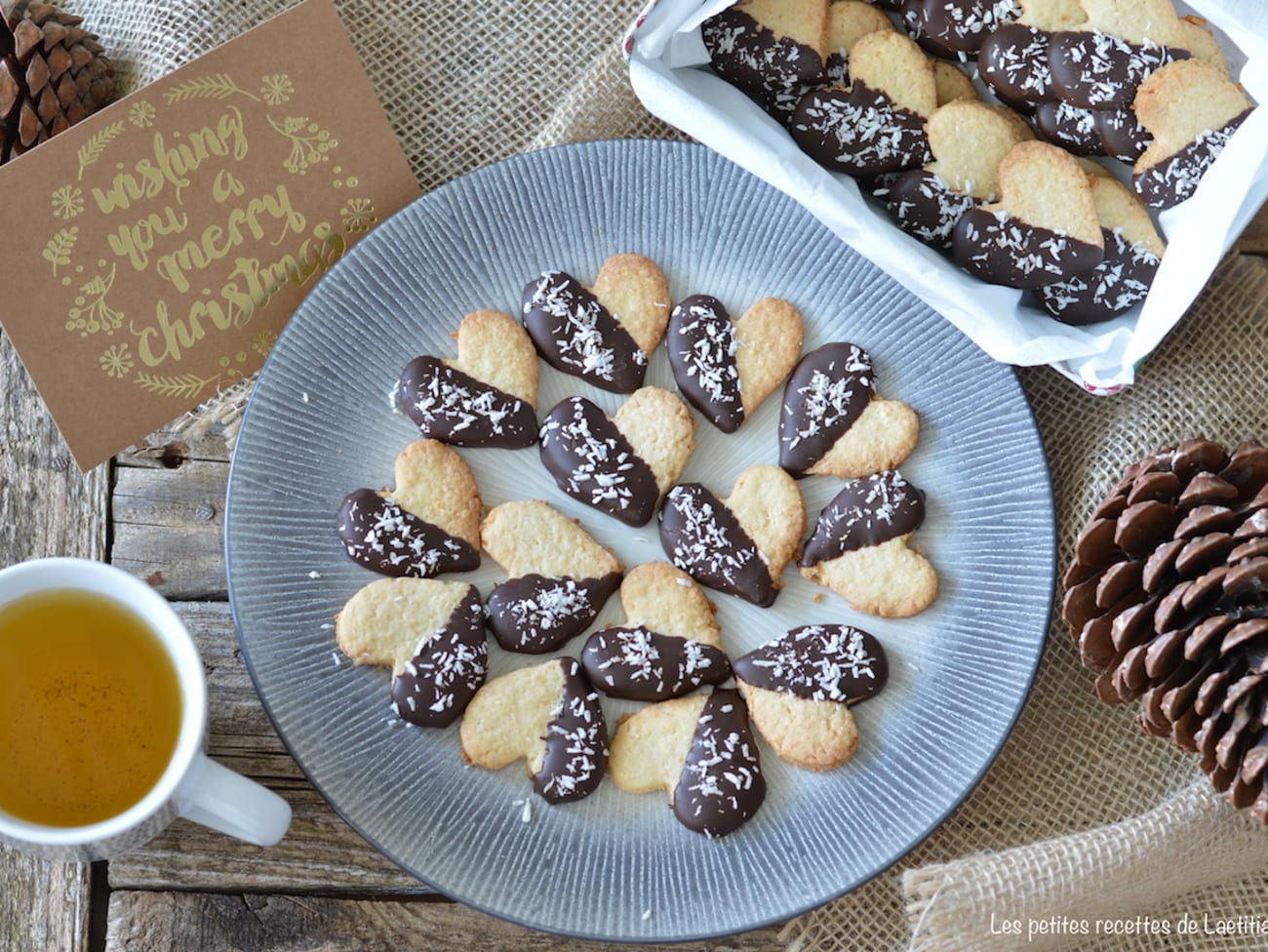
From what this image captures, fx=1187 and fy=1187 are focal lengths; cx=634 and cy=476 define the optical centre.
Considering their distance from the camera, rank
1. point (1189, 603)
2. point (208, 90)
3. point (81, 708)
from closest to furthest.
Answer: point (1189, 603) → point (81, 708) → point (208, 90)

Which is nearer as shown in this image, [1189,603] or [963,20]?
[1189,603]

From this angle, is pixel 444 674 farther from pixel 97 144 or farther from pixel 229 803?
pixel 97 144

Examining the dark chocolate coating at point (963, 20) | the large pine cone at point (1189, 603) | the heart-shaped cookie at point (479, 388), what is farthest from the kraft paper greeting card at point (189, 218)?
the large pine cone at point (1189, 603)

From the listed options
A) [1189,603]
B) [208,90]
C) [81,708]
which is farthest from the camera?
[208,90]

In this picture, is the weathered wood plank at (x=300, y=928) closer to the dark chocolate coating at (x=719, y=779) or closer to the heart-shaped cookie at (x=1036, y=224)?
the dark chocolate coating at (x=719, y=779)

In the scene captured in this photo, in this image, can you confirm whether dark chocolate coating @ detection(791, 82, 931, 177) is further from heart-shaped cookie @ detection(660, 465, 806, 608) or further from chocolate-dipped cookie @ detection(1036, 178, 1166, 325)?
heart-shaped cookie @ detection(660, 465, 806, 608)

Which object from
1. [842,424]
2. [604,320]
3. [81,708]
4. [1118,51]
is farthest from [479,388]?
[1118,51]

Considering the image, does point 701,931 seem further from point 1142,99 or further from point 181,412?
point 1142,99
